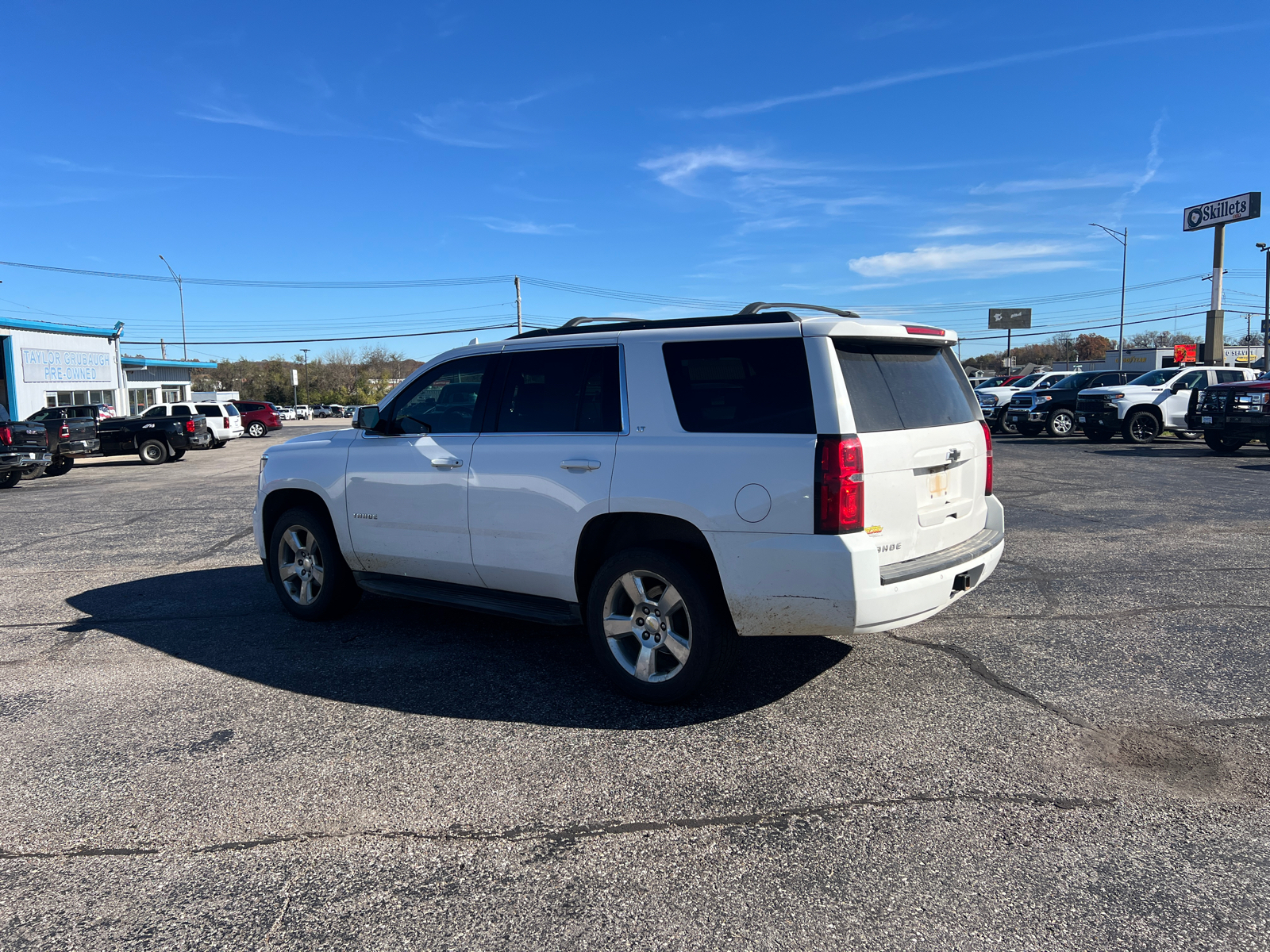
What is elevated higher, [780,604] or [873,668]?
[780,604]

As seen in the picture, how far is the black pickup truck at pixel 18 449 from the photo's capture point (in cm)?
1695

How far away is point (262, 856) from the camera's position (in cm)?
312

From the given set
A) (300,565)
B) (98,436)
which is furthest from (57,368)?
(300,565)

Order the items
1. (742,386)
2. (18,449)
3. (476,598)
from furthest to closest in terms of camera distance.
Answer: (18,449) → (476,598) → (742,386)

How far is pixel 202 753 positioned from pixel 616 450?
7.88ft

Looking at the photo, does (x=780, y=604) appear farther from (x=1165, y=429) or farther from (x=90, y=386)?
(x=90, y=386)

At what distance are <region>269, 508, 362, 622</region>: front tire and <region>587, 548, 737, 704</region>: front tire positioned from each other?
7.41 feet

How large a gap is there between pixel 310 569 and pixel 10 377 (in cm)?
3455

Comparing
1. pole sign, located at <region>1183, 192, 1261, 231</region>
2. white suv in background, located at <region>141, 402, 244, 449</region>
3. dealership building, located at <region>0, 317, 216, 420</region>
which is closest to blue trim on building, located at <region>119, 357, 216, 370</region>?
dealership building, located at <region>0, 317, 216, 420</region>

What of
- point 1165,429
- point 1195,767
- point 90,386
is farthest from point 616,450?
point 90,386

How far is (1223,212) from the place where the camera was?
169ft

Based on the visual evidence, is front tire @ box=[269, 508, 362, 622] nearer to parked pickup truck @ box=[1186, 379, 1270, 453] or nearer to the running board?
the running board

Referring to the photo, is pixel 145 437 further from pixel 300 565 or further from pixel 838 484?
pixel 838 484

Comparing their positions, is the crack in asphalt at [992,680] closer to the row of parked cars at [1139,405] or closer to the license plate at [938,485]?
the license plate at [938,485]
